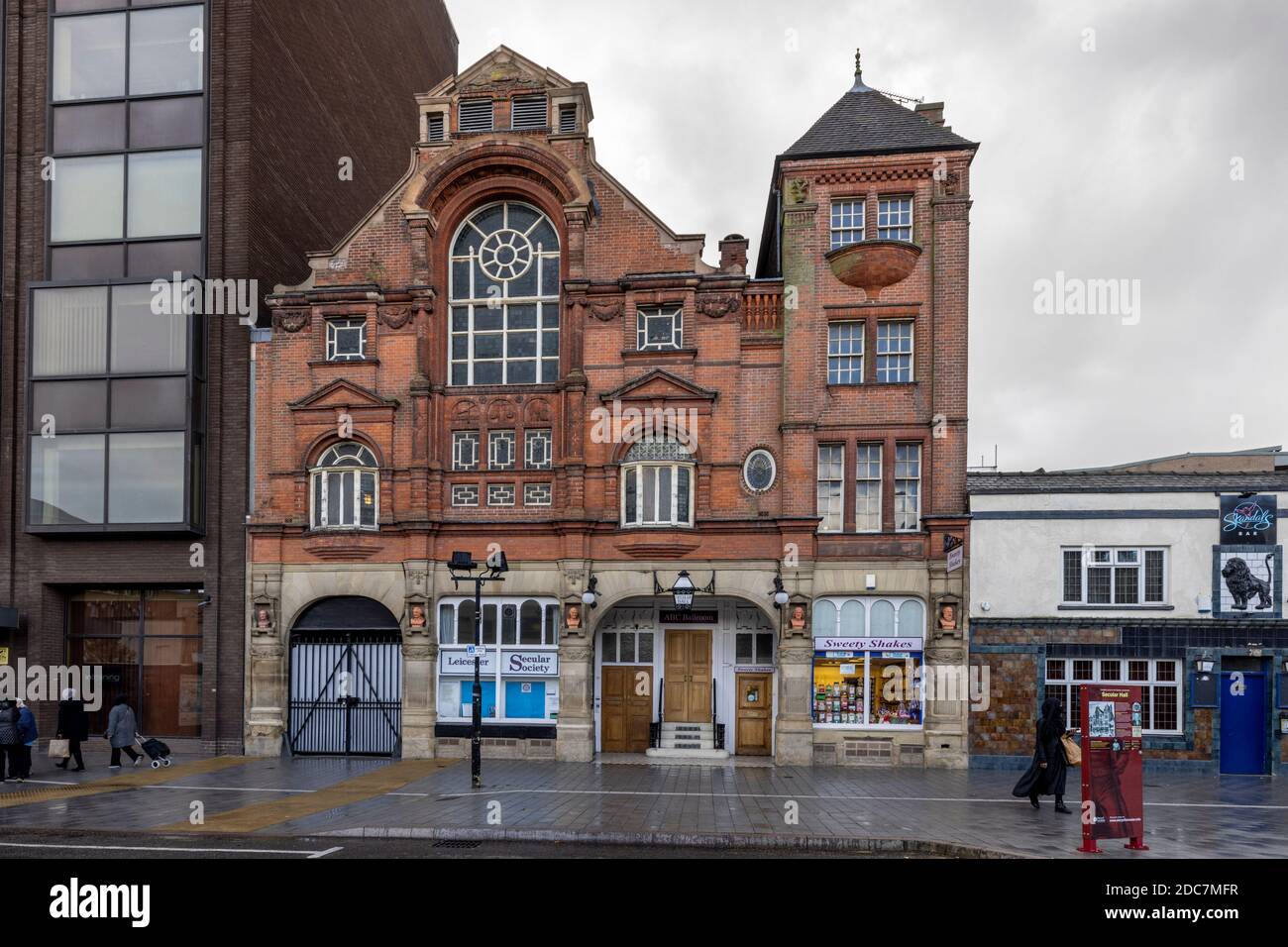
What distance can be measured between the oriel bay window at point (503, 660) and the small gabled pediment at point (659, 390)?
210 inches

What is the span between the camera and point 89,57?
24.6m

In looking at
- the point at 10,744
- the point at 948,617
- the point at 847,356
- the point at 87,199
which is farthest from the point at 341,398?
the point at 948,617

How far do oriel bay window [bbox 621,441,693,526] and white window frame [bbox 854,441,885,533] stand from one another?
3.94 meters

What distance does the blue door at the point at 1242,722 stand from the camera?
20.9 m

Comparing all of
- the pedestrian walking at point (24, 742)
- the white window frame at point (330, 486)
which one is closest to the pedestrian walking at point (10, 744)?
the pedestrian walking at point (24, 742)

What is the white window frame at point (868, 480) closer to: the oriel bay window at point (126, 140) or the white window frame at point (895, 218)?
the white window frame at point (895, 218)

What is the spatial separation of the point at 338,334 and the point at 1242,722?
23.4 meters

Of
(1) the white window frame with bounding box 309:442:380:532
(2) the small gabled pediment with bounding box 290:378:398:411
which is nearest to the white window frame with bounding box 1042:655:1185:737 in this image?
(1) the white window frame with bounding box 309:442:380:532

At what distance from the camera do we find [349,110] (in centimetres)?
3044

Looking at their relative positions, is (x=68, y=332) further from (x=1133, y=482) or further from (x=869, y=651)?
(x=1133, y=482)

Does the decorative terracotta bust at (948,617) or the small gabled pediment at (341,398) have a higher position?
the small gabled pediment at (341,398)

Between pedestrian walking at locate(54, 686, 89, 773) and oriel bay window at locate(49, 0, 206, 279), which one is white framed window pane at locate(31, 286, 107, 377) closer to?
oriel bay window at locate(49, 0, 206, 279)

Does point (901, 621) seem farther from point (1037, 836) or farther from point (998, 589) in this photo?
point (1037, 836)

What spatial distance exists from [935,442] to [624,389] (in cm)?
746
